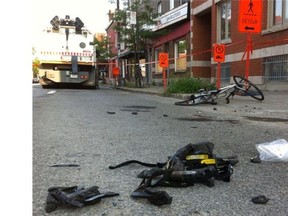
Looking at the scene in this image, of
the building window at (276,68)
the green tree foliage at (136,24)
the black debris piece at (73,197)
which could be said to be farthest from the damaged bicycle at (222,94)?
the green tree foliage at (136,24)

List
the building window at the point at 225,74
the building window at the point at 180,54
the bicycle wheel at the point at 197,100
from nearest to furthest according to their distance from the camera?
the bicycle wheel at the point at 197,100, the building window at the point at 225,74, the building window at the point at 180,54

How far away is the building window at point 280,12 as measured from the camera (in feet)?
42.8

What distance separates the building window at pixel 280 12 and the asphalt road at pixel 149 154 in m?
6.69

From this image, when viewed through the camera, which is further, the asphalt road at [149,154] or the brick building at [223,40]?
the brick building at [223,40]

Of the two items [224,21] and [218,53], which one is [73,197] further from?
[224,21]

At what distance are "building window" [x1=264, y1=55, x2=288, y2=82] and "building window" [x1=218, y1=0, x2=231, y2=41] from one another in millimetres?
3959

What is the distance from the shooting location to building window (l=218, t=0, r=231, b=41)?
1720cm

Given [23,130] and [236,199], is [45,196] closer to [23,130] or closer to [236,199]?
[236,199]

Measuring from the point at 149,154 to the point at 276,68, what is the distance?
1065 centimetres

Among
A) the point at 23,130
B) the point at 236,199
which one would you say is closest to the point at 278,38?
the point at 236,199

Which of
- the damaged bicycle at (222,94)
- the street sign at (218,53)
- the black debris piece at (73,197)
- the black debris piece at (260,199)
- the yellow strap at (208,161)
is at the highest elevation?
the street sign at (218,53)

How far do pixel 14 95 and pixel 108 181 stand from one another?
6.41ft

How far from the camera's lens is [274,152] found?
3.66 m

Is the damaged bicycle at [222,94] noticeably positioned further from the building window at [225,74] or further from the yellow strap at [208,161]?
the yellow strap at [208,161]
